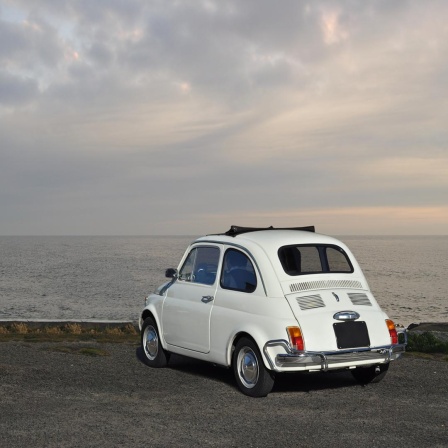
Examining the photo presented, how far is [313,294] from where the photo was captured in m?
9.90

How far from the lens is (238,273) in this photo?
34.4 ft

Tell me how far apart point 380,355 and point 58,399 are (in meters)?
4.09

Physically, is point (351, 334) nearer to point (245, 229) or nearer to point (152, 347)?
point (245, 229)

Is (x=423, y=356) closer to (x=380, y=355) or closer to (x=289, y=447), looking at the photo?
(x=380, y=355)

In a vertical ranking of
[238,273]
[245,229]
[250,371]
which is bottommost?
[250,371]

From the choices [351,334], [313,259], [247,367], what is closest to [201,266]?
[313,259]

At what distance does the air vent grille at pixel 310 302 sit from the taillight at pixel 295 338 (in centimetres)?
40

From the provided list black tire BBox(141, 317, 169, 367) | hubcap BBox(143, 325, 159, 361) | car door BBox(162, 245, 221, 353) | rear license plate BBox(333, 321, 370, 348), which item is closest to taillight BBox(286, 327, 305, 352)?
rear license plate BBox(333, 321, 370, 348)

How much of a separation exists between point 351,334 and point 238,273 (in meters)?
1.75

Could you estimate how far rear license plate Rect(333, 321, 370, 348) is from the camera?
379 inches

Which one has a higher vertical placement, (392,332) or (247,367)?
(392,332)

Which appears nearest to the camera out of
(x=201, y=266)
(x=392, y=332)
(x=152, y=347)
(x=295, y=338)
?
(x=295, y=338)

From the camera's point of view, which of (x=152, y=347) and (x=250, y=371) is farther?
(x=152, y=347)

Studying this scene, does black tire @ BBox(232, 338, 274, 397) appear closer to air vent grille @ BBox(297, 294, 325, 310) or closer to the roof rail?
air vent grille @ BBox(297, 294, 325, 310)
